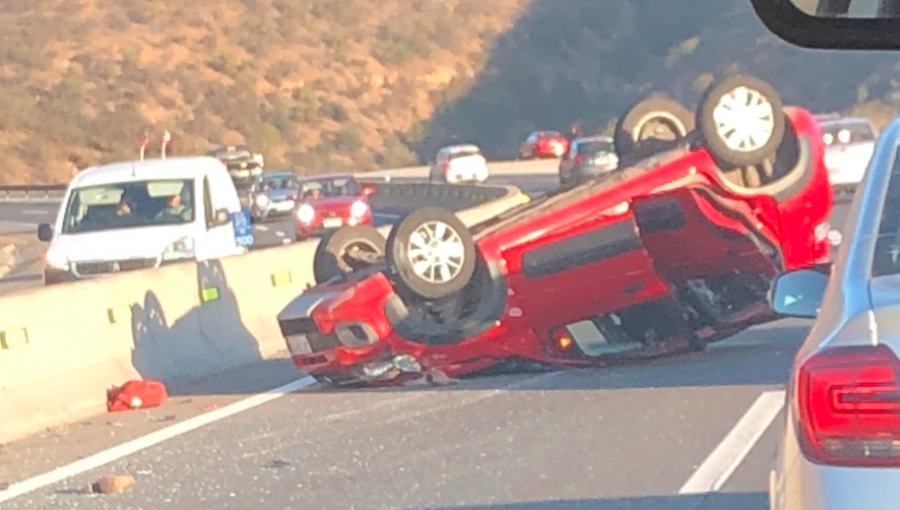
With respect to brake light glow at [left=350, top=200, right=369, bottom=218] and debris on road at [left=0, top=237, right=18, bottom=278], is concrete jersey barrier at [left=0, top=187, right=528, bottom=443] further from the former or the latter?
debris on road at [left=0, top=237, right=18, bottom=278]

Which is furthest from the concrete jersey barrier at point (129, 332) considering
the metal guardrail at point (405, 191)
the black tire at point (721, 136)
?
the metal guardrail at point (405, 191)

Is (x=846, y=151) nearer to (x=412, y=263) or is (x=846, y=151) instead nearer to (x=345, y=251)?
(x=345, y=251)

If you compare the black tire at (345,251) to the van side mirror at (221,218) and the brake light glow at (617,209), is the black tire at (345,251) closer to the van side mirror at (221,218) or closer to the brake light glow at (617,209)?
the brake light glow at (617,209)

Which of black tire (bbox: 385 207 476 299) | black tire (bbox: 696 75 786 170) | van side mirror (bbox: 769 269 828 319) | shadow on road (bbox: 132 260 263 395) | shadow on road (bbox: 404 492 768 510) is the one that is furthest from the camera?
shadow on road (bbox: 132 260 263 395)

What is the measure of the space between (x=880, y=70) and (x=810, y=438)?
238ft

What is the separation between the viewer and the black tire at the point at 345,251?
13.7 m

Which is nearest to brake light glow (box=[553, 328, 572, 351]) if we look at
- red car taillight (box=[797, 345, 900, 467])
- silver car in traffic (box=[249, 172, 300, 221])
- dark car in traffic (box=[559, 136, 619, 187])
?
red car taillight (box=[797, 345, 900, 467])

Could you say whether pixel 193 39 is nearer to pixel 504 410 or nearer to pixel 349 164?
pixel 349 164

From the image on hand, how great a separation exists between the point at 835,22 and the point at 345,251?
9204 mm

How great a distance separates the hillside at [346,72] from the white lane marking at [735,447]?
6462 centimetres

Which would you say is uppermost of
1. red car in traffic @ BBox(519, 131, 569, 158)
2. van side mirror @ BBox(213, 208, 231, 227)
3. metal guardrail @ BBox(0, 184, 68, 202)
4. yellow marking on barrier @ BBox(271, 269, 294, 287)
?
van side mirror @ BBox(213, 208, 231, 227)

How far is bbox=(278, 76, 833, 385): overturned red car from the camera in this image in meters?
12.2

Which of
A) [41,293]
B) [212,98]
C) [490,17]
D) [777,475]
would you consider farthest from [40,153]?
[777,475]

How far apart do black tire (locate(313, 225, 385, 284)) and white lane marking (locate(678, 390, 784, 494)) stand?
3.65 metres
